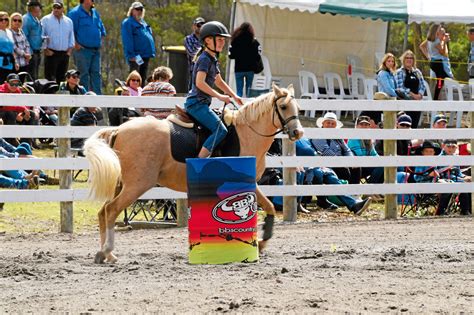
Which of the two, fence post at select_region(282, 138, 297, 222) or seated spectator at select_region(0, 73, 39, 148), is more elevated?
seated spectator at select_region(0, 73, 39, 148)

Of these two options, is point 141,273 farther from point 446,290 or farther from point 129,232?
point 129,232

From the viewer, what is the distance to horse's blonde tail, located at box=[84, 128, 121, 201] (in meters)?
10.3

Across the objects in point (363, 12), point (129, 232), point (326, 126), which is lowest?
point (129, 232)

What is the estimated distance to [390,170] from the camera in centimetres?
1602

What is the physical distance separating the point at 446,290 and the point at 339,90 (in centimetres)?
1686

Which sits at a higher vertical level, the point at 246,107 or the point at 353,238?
the point at 246,107

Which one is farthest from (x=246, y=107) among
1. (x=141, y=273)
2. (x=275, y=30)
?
(x=275, y=30)

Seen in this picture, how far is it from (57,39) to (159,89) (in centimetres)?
510

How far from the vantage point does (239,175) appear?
10.1 meters

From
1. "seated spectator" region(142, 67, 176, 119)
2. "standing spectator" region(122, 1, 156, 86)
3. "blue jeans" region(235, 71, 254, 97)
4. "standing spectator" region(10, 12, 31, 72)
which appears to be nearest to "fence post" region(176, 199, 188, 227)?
"seated spectator" region(142, 67, 176, 119)

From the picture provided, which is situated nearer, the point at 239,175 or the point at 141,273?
the point at 141,273

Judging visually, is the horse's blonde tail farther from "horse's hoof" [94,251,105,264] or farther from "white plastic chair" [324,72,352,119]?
"white plastic chair" [324,72,352,119]

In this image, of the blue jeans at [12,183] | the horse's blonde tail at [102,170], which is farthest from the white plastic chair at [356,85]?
the horse's blonde tail at [102,170]

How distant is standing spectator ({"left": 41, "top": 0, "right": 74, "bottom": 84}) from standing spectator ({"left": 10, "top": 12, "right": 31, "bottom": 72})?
1.48 feet
